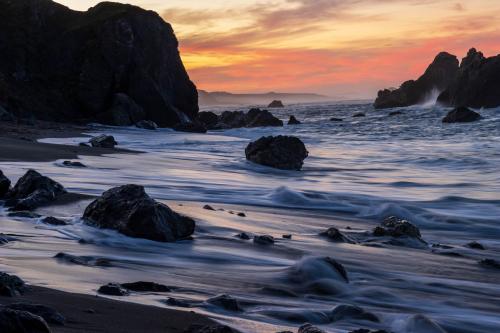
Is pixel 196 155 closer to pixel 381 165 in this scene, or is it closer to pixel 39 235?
pixel 381 165

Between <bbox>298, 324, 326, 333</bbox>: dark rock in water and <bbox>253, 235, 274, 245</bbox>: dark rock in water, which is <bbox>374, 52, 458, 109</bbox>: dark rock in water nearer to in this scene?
<bbox>253, 235, 274, 245</bbox>: dark rock in water

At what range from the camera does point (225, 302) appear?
4172mm

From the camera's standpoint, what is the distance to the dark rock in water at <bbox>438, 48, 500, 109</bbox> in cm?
6329

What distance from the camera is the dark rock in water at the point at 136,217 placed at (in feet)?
20.2

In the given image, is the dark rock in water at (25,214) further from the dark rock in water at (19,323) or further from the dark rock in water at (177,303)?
the dark rock in water at (19,323)

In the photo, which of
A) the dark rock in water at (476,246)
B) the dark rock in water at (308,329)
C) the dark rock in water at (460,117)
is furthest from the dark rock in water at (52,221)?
the dark rock in water at (460,117)

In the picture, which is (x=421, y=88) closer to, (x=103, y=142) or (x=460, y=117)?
(x=460, y=117)

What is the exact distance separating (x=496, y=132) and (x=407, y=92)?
6034cm

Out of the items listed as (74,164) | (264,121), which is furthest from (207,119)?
(74,164)

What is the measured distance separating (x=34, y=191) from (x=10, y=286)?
4175 mm

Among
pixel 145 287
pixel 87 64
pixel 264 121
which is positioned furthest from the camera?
pixel 264 121

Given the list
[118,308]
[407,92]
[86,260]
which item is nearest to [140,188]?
[86,260]

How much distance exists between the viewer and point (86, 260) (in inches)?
202

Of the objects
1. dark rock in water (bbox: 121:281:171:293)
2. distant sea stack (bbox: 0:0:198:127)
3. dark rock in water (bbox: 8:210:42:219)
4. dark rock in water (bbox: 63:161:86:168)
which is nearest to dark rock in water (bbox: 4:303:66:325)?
dark rock in water (bbox: 121:281:171:293)
